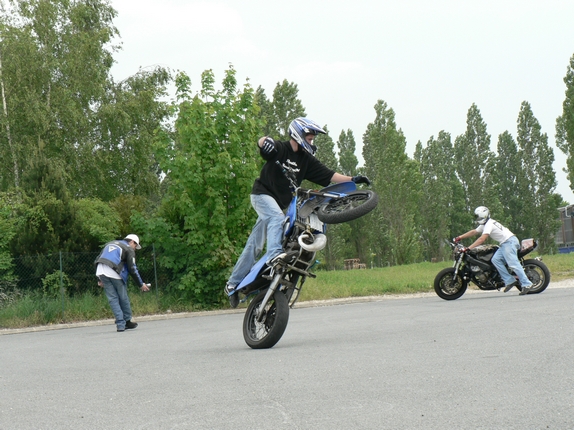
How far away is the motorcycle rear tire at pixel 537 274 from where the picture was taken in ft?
50.5

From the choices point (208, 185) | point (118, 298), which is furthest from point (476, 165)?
point (118, 298)

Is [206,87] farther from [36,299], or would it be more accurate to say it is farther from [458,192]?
[458,192]

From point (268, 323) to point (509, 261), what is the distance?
848 cm

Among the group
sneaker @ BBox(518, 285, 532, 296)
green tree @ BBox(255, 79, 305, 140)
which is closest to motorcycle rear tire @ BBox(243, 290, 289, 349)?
sneaker @ BBox(518, 285, 532, 296)

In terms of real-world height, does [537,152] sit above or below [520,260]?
above

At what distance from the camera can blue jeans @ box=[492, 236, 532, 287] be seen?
15008mm

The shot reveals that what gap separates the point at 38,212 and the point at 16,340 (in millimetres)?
6492

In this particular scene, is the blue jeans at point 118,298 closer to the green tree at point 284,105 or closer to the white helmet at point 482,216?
the white helmet at point 482,216

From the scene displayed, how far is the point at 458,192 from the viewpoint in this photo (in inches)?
2579

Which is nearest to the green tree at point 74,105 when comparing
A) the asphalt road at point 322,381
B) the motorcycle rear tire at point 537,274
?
the motorcycle rear tire at point 537,274

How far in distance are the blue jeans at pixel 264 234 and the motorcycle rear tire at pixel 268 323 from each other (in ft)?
1.40

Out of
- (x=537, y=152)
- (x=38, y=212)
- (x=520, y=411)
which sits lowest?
(x=520, y=411)

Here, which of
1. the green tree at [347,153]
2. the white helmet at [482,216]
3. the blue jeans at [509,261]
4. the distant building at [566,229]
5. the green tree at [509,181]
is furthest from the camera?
the green tree at [347,153]

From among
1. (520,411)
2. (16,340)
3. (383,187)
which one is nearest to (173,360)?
(520,411)
